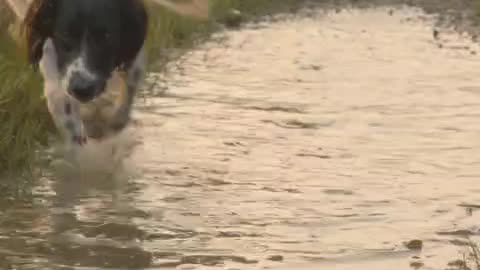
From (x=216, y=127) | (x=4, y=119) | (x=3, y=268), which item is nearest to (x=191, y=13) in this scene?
(x=216, y=127)

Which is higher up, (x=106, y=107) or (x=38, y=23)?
(x=38, y=23)

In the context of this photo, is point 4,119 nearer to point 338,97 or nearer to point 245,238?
point 245,238

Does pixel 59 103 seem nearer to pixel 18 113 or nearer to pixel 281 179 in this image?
pixel 18 113

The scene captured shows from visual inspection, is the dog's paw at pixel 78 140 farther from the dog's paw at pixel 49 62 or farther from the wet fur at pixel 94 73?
the dog's paw at pixel 49 62

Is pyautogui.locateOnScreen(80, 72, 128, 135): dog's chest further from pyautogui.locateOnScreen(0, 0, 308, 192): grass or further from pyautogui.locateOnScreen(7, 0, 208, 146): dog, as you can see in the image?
→ pyautogui.locateOnScreen(0, 0, 308, 192): grass

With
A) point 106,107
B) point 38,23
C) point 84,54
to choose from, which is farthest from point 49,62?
point 106,107

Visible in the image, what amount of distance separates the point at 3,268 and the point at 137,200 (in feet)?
3.14

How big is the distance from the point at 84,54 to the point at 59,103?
1.28ft

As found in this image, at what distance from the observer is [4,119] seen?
4895 millimetres

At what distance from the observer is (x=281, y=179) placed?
4746 millimetres

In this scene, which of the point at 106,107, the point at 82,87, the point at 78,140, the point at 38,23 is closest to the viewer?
the point at 82,87

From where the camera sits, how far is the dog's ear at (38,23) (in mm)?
4746

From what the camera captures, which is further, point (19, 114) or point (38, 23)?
point (19, 114)

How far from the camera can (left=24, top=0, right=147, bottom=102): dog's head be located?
4.64 metres
